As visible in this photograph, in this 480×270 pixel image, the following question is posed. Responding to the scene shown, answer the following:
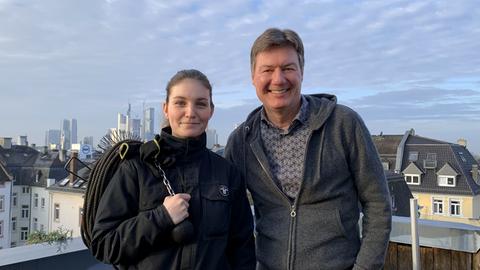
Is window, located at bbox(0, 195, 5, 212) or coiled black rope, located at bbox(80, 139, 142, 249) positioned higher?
coiled black rope, located at bbox(80, 139, 142, 249)

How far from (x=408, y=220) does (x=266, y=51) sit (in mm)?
1637

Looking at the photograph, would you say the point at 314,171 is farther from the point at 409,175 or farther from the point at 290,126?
the point at 409,175

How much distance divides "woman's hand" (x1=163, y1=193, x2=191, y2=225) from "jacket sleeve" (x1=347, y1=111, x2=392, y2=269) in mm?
814

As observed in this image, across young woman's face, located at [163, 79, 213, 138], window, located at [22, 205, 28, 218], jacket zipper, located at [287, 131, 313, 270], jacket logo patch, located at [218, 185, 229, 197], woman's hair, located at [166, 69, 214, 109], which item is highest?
woman's hair, located at [166, 69, 214, 109]

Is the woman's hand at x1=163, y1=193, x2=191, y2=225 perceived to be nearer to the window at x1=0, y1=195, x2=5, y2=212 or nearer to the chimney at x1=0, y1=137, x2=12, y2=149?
the window at x1=0, y1=195, x2=5, y2=212

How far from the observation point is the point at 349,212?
195 cm

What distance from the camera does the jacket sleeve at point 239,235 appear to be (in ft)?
6.07

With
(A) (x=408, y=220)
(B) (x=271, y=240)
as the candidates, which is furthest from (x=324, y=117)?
(A) (x=408, y=220)

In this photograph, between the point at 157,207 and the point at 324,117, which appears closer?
the point at 157,207

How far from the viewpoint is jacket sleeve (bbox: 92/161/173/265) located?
1.52 m

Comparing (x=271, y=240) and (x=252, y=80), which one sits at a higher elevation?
→ (x=252, y=80)

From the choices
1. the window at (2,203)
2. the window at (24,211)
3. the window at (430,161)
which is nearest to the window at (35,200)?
the window at (24,211)

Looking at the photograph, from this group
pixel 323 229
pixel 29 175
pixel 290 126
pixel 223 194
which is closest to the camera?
pixel 223 194

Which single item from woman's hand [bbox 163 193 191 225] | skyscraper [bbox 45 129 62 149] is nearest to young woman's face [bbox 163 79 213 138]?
woman's hand [bbox 163 193 191 225]
